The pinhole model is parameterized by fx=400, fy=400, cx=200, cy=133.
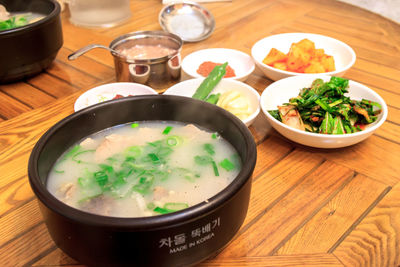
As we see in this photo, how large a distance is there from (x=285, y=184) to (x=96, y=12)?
1.90m

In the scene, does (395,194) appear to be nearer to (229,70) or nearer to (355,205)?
(355,205)

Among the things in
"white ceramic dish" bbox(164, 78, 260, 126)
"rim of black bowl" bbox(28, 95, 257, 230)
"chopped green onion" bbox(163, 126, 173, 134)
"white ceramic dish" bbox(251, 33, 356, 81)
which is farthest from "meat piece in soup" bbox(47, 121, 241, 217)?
"white ceramic dish" bbox(251, 33, 356, 81)

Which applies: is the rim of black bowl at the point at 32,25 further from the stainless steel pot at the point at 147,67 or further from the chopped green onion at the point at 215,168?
the chopped green onion at the point at 215,168

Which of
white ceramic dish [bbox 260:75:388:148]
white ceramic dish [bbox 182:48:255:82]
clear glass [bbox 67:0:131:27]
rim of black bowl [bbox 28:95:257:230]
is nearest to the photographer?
rim of black bowl [bbox 28:95:257:230]

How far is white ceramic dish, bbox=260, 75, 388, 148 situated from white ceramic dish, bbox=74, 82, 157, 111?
1.77 feet

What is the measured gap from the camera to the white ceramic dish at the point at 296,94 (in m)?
1.45

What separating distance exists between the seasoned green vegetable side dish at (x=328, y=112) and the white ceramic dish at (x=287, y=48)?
0.30 meters

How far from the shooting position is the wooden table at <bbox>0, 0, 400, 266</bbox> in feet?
3.66

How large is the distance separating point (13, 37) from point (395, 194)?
1.70 metres

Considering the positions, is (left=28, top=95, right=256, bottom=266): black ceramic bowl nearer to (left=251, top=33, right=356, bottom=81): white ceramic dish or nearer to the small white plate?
(left=251, top=33, right=356, bottom=81): white ceramic dish

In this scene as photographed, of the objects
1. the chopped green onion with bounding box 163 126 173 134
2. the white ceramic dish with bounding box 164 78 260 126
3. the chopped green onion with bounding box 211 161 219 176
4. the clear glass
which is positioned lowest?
the clear glass

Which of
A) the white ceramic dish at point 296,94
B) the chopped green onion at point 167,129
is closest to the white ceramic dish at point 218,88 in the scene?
the white ceramic dish at point 296,94

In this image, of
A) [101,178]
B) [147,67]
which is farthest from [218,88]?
[101,178]

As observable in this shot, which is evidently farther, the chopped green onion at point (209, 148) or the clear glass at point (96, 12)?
the clear glass at point (96, 12)
